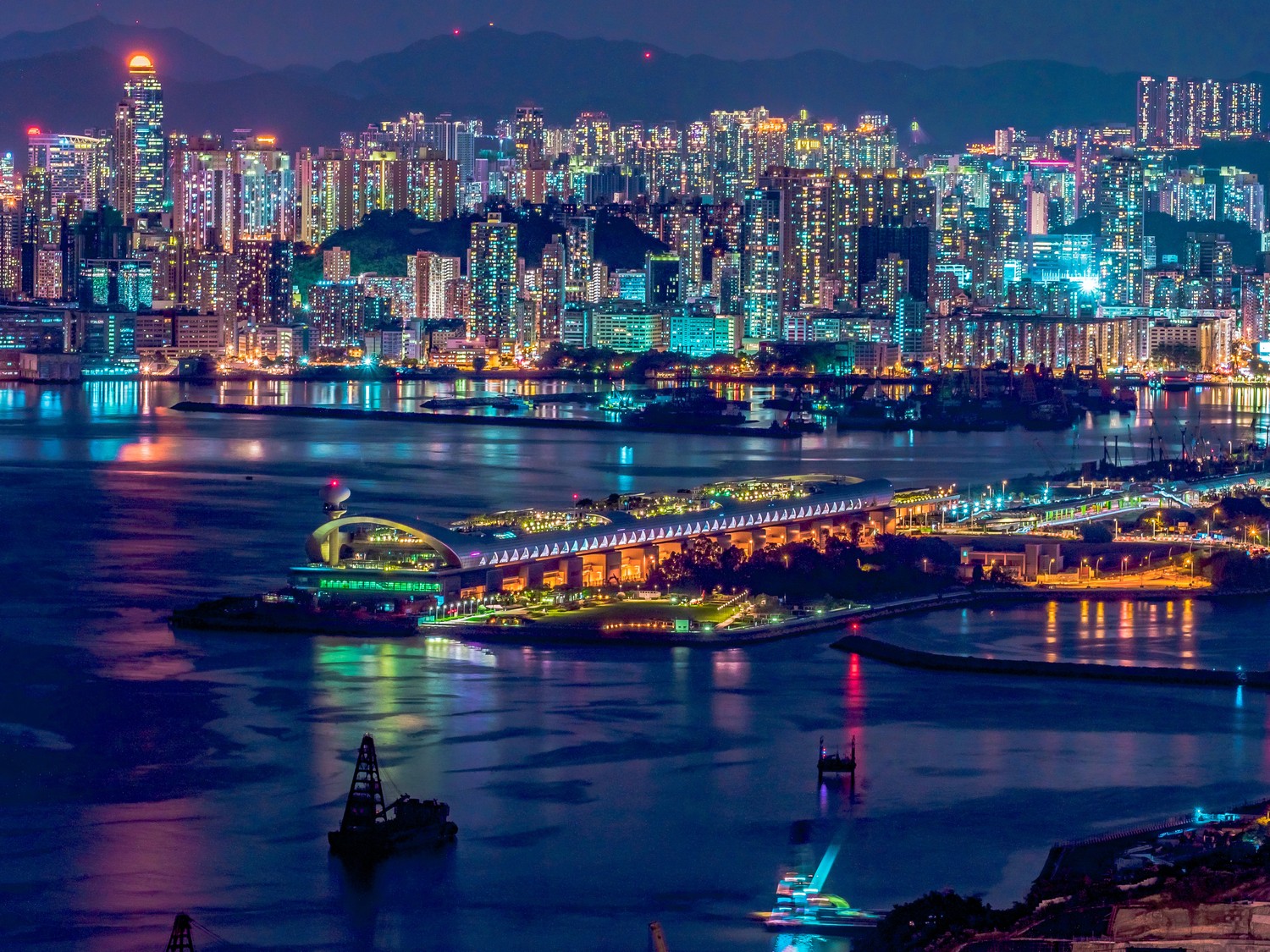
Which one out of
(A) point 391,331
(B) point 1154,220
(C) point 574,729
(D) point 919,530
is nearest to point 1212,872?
(C) point 574,729

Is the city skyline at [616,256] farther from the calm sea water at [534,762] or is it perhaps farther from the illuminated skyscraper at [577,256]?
the calm sea water at [534,762]

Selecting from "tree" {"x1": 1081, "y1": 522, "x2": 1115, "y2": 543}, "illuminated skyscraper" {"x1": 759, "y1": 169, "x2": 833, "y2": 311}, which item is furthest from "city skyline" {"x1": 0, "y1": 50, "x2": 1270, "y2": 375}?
"tree" {"x1": 1081, "y1": 522, "x2": 1115, "y2": 543}

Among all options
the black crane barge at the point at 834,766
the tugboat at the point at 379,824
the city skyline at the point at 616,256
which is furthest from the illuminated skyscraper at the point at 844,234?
the tugboat at the point at 379,824

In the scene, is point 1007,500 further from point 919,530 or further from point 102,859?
point 102,859

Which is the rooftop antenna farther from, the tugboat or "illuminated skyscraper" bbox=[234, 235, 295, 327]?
"illuminated skyscraper" bbox=[234, 235, 295, 327]

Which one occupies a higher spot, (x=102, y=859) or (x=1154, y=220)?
(x=1154, y=220)

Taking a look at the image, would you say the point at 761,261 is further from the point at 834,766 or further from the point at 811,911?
the point at 811,911

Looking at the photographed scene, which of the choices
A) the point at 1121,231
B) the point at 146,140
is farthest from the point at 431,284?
the point at 1121,231
